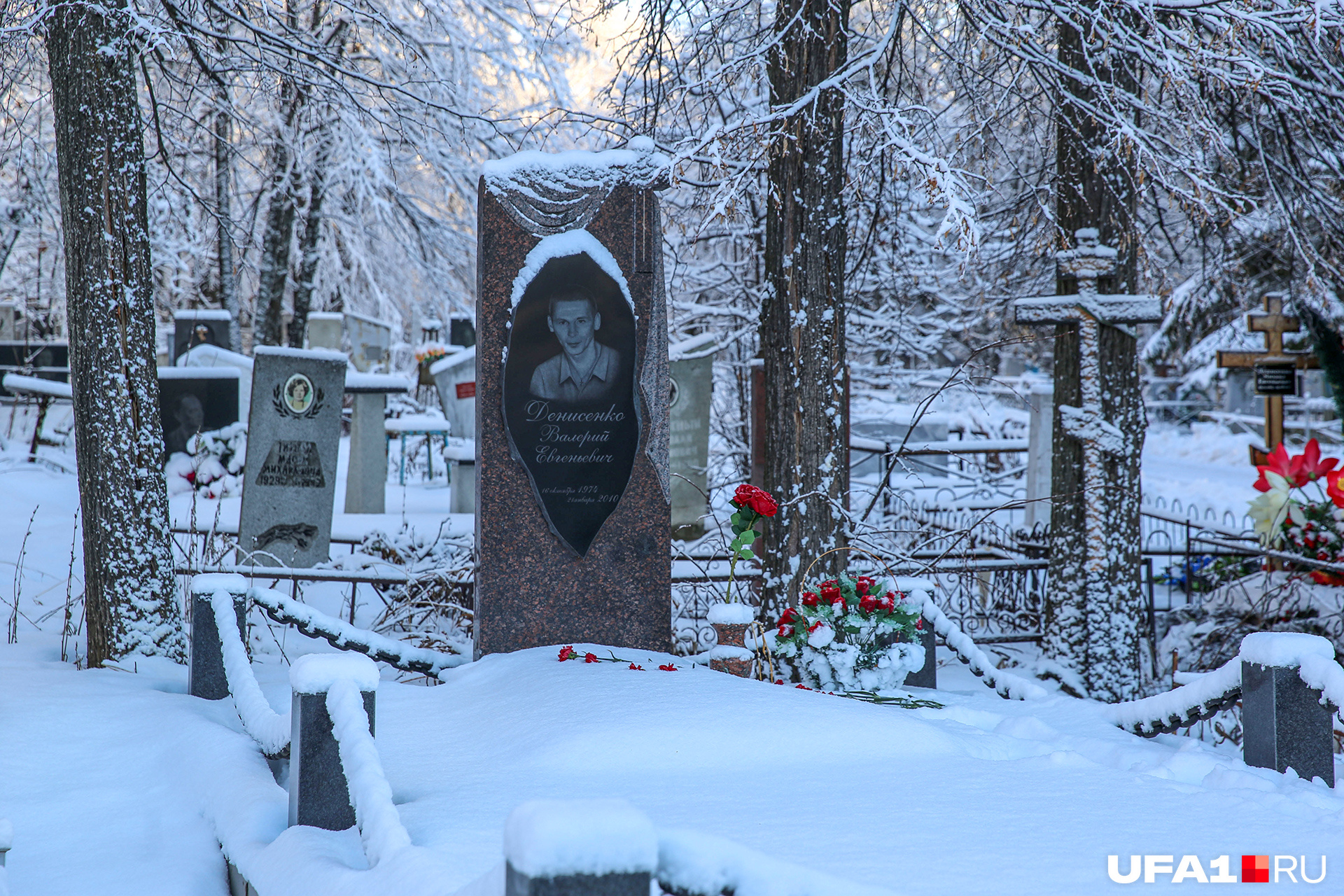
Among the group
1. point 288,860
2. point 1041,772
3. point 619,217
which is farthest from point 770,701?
point 619,217

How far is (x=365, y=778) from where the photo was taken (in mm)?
2475

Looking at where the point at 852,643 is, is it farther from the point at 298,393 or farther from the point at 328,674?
the point at 298,393

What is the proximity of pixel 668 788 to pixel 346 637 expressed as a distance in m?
2.57

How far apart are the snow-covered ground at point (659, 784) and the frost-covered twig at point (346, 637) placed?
0.47 metres

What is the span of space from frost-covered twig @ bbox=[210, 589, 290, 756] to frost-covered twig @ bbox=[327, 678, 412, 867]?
0.53m

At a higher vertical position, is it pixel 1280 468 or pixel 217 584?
pixel 1280 468

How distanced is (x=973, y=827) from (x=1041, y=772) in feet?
2.46

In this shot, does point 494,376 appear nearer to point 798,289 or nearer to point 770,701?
point 798,289

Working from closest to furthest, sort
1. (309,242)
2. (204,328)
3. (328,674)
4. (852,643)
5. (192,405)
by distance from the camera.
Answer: (328,674), (852,643), (192,405), (204,328), (309,242)

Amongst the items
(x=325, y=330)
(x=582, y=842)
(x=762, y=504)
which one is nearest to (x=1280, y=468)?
(x=762, y=504)

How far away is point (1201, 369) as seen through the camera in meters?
26.9

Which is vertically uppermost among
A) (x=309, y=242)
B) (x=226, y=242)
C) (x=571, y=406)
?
(x=309, y=242)

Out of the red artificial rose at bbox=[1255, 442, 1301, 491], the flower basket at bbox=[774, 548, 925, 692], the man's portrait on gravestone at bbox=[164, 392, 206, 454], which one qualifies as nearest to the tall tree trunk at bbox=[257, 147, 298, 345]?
the man's portrait on gravestone at bbox=[164, 392, 206, 454]

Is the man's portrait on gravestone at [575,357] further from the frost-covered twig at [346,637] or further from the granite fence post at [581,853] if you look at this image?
the granite fence post at [581,853]
